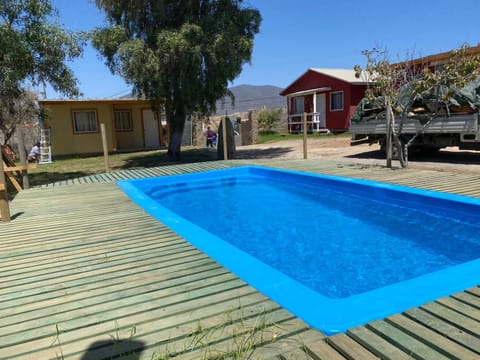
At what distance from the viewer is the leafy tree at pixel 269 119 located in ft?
84.4

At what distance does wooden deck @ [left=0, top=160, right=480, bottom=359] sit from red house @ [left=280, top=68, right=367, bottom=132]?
61.5ft

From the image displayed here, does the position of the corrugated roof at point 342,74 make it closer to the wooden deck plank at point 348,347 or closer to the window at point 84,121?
the window at point 84,121

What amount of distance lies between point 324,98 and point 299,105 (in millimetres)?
2427

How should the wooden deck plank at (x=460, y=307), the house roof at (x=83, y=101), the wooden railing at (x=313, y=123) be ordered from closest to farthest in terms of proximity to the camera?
1. the wooden deck plank at (x=460, y=307)
2. the house roof at (x=83, y=101)
3. the wooden railing at (x=313, y=123)

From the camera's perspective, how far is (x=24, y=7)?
905 centimetres

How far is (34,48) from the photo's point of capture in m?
9.41

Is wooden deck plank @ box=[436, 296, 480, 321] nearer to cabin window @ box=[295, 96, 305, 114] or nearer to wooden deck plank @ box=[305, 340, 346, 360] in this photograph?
wooden deck plank @ box=[305, 340, 346, 360]

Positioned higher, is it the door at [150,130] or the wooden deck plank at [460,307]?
the door at [150,130]

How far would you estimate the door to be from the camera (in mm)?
20391

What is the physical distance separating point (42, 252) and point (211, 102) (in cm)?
1043

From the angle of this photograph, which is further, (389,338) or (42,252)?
(42,252)

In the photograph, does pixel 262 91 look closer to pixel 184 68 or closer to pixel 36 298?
pixel 184 68

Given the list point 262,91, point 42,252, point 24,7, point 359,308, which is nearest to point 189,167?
point 24,7

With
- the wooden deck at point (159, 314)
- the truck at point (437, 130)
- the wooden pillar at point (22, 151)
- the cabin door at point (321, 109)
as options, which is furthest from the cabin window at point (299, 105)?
the wooden deck at point (159, 314)
